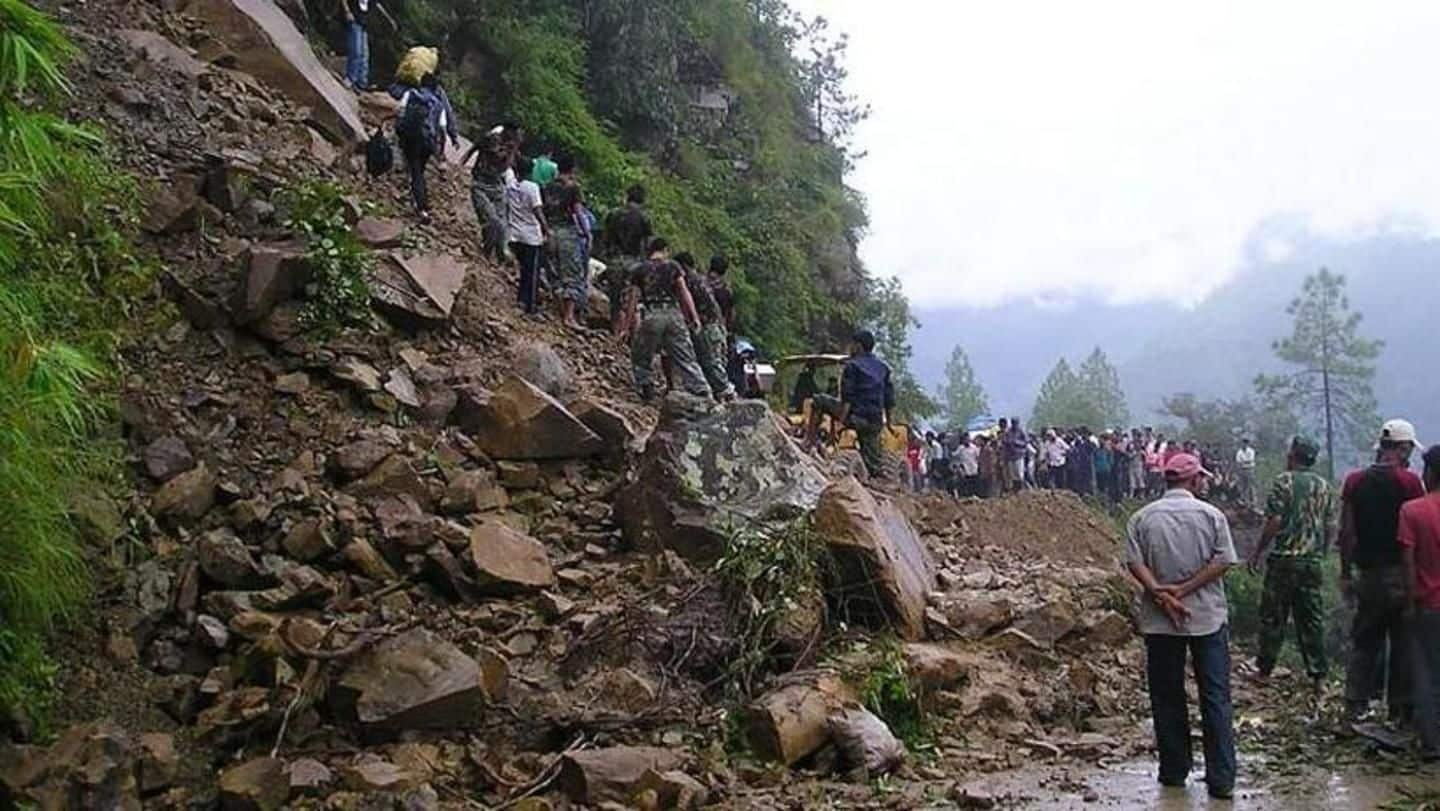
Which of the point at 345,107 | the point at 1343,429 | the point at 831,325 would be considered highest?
the point at 345,107

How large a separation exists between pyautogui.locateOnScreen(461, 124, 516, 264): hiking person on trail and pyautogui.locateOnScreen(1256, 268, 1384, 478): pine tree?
4065cm

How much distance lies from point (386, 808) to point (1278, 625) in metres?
5.90

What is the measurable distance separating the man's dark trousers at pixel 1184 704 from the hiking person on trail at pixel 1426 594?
1.15 metres

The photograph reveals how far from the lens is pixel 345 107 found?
41.8 ft

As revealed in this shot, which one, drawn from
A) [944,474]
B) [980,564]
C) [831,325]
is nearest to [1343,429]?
[831,325]

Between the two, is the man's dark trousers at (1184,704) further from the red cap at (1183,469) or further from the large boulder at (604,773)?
the large boulder at (604,773)

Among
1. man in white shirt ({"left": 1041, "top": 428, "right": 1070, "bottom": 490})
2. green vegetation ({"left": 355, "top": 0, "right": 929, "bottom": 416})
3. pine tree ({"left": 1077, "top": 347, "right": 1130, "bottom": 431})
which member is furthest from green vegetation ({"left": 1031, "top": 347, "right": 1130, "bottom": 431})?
man in white shirt ({"left": 1041, "top": 428, "right": 1070, "bottom": 490})

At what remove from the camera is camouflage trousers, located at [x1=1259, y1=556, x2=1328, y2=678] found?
25.3 feet

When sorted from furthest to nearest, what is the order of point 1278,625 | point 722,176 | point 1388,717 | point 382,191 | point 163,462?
point 722,176 < point 382,191 < point 1278,625 < point 163,462 < point 1388,717

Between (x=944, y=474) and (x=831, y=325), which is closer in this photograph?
(x=944, y=474)

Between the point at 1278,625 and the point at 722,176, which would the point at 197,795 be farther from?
the point at 722,176

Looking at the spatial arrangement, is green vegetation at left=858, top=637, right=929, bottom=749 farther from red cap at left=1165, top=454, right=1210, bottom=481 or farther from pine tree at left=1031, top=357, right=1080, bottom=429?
pine tree at left=1031, top=357, right=1080, bottom=429

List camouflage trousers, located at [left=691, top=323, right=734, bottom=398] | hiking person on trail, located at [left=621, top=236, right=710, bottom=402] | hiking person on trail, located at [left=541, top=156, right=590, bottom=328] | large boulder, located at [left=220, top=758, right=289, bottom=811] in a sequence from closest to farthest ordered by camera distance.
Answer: large boulder, located at [left=220, top=758, right=289, bottom=811]
hiking person on trail, located at [left=621, top=236, right=710, bottom=402]
camouflage trousers, located at [left=691, top=323, right=734, bottom=398]
hiking person on trail, located at [left=541, top=156, right=590, bottom=328]

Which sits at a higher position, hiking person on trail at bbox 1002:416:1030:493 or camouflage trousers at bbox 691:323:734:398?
camouflage trousers at bbox 691:323:734:398
